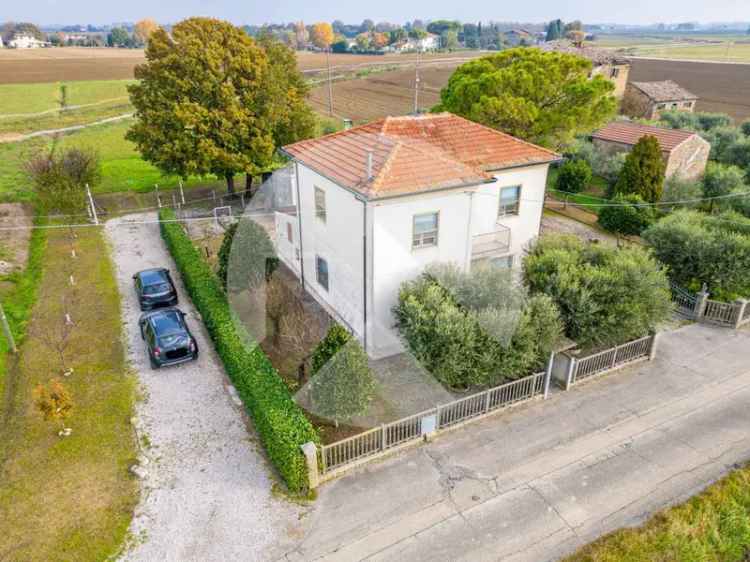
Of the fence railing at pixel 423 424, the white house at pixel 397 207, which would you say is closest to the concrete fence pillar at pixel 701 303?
the white house at pixel 397 207

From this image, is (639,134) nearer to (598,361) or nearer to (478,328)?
(598,361)

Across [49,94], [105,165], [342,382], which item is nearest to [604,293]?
[342,382]

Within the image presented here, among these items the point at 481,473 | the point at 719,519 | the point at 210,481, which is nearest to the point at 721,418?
the point at 719,519

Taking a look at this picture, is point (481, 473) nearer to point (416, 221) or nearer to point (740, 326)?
point (416, 221)

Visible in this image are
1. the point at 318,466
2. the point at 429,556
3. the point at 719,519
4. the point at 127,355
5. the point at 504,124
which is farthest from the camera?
the point at 504,124

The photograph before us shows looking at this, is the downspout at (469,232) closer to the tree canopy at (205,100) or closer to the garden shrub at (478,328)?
the garden shrub at (478,328)

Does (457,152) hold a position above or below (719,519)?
above

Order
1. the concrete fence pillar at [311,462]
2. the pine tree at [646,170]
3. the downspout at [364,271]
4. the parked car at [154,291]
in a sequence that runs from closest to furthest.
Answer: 1. the concrete fence pillar at [311,462]
2. the downspout at [364,271]
3. the parked car at [154,291]
4. the pine tree at [646,170]
